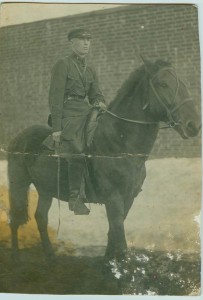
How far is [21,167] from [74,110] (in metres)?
0.75

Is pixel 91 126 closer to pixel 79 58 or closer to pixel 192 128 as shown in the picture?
pixel 79 58

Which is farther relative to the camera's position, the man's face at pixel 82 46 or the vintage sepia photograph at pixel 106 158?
the man's face at pixel 82 46

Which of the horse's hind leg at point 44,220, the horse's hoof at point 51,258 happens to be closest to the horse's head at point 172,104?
the horse's hind leg at point 44,220

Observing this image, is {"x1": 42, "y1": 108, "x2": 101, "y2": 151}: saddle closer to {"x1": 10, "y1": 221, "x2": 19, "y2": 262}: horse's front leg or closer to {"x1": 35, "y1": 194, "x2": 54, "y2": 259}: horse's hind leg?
{"x1": 35, "y1": 194, "x2": 54, "y2": 259}: horse's hind leg

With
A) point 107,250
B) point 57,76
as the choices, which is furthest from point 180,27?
point 107,250

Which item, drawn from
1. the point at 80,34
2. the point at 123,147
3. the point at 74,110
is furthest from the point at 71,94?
the point at 123,147

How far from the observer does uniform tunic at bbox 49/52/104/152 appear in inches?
190

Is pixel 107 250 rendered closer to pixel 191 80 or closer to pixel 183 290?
pixel 183 290

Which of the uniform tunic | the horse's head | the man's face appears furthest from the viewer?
the man's face

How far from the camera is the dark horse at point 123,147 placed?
4.75 metres

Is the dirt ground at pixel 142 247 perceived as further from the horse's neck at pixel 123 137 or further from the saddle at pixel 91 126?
the saddle at pixel 91 126

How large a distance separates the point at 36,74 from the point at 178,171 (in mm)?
1643

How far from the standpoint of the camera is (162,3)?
493cm

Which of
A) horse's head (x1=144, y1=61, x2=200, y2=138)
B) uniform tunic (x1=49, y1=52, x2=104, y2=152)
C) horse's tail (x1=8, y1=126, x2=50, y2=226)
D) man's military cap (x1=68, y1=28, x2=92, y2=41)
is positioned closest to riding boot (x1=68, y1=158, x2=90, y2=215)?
uniform tunic (x1=49, y1=52, x2=104, y2=152)
